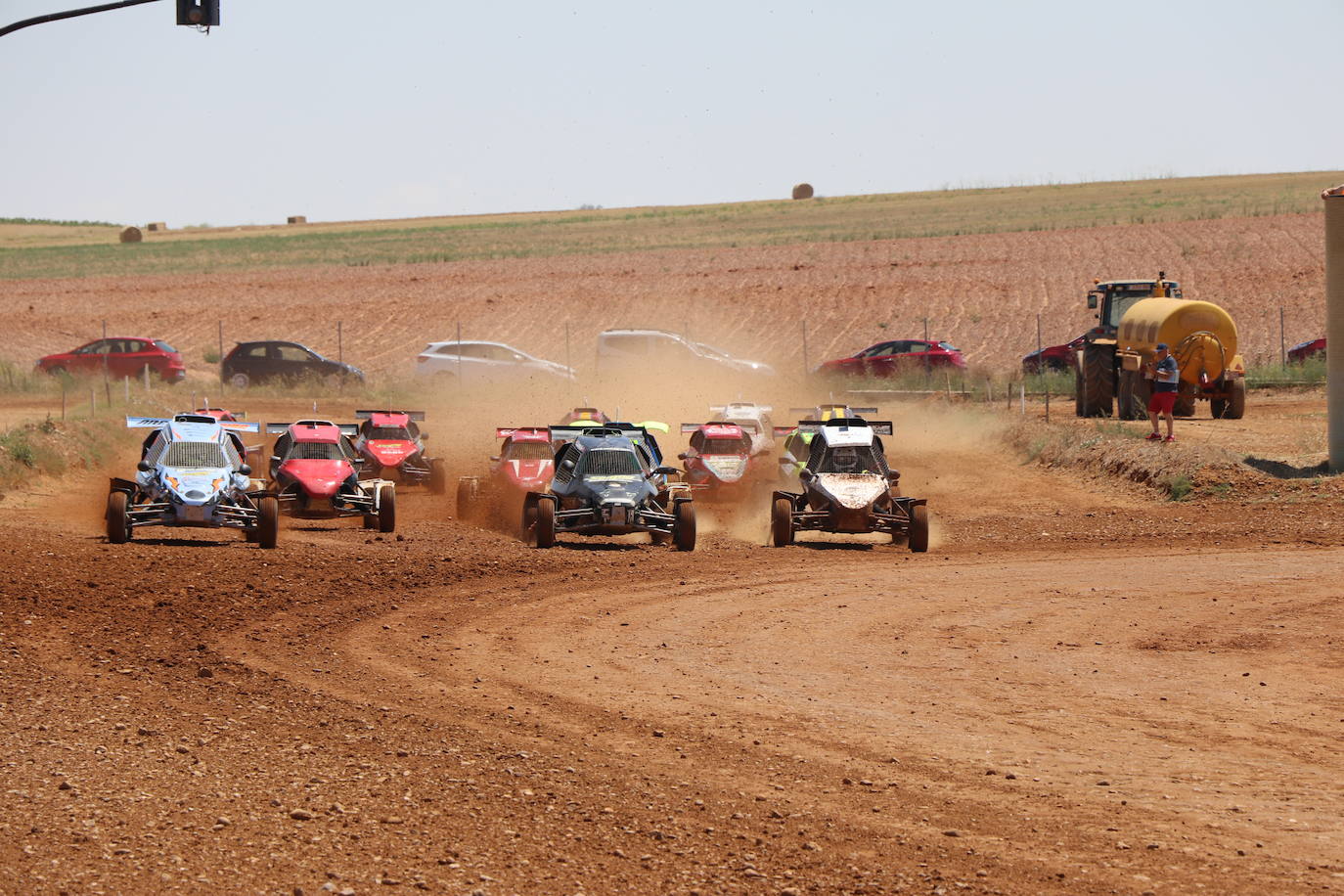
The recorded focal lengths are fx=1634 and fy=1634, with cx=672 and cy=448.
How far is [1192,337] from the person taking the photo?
105ft

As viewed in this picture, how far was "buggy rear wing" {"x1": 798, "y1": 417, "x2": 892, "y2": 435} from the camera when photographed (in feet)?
77.9

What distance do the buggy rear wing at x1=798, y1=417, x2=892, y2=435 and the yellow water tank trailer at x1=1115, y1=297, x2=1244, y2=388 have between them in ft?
31.1

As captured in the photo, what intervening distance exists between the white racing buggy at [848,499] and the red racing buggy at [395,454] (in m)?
8.61

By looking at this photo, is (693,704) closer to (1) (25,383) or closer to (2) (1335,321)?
(2) (1335,321)

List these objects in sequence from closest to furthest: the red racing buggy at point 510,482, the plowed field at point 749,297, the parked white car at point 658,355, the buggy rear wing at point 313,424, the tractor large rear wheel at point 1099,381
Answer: the red racing buggy at point 510,482 → the buggy rear wing at point 313,424 → the tractor large rear wheel at point 1099,381 → the parked white car at point 658,355 → the plowed field at point 749,297

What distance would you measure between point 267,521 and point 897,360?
27.6 metres

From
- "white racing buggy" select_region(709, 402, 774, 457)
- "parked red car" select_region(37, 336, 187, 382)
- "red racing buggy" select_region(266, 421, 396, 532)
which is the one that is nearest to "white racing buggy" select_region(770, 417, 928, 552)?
"white racing buggy" select_region(709, 402, 774, 457)

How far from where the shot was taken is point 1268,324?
171 ft

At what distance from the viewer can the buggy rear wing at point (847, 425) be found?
77.9ft

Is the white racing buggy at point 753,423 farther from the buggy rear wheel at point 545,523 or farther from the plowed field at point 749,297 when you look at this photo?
the plowed field at point 749,297

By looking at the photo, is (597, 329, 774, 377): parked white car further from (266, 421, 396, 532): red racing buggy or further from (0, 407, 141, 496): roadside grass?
(266, 421, 396, 532): red racing buggy

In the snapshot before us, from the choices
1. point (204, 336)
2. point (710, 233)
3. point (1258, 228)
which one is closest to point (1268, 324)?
point (1258, 228)

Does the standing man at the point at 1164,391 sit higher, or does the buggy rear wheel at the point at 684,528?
the standing man at the point at 1164,391

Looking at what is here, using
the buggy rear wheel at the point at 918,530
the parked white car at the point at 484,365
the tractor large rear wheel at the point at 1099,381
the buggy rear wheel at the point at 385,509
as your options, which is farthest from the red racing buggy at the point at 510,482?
the parked white car at the point at 484,365
